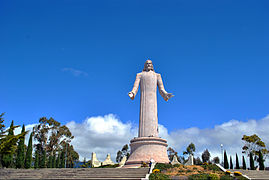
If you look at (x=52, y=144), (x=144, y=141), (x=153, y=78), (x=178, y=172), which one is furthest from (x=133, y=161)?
(x=52, y=144)

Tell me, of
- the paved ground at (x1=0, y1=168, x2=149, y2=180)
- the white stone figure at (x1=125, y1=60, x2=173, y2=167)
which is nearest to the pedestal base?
the white stone figure at (x1=125, y1=60, x2=173, y2=167)

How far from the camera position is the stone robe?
83.2 feet

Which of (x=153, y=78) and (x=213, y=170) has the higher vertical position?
(x=153, y=78)

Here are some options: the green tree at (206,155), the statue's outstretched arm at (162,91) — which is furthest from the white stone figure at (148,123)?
the green tree at (206,155)

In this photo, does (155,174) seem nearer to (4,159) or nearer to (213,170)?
(213,170)

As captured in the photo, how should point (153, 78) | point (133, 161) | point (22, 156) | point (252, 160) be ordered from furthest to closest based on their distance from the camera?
1. point (252, 160)
2. point (22, 156)
3. point (153, 78)
4. point (133, 161)

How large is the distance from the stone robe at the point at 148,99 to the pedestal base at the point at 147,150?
3.27ft

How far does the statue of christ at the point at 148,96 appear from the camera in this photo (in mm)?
25391

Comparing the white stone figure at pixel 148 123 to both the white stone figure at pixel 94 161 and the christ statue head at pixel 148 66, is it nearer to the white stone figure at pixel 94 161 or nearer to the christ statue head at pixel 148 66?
the christ statue head at pixel 148 66

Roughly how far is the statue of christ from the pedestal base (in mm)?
996

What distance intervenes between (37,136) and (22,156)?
550 inches

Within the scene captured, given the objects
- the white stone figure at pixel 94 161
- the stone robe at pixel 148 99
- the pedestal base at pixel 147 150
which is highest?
the stone robe at pixel 148 99

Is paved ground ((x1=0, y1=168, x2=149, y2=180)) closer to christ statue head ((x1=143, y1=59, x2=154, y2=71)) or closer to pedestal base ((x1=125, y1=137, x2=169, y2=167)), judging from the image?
pedestal base ((x1=125, y1=137, x2=169, y2=167))

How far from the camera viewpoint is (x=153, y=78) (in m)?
27.4
